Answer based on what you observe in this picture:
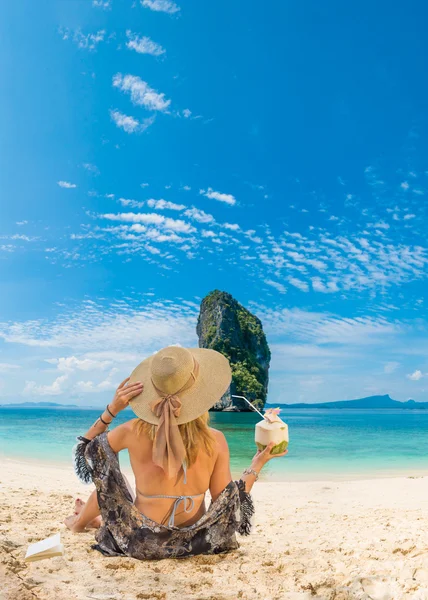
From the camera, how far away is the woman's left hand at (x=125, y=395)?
8.96ft

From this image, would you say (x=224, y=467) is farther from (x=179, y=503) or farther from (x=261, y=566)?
(x=261, y=566)

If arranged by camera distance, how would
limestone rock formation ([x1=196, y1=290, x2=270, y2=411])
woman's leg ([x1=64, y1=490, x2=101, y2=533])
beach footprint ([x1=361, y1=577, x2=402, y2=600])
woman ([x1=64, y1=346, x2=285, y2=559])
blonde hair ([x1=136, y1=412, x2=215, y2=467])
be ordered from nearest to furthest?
1. beach footprint ([x1=361, y1=577, x2=402, y2=600])
2. woman ([x1=64, y1=346, x2=285, y2=559])
3. blonde hair ([x1=136, y1=412, x2=215, y2=467])
4. woman's leg ([x1=64, y1=490, x2=101, y2=533])
5. limestone rock formation ([x1=196, y1=290, x2=270, y2=411])

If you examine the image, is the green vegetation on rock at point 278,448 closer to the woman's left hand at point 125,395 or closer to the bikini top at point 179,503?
the bikini top at point 179,503

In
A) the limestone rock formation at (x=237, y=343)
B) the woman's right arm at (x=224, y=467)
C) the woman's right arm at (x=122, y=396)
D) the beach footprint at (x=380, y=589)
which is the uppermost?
the limestone rock formation at (x=237, y=343)

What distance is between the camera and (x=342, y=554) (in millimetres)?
3291

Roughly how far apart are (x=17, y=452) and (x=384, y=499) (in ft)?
37.4

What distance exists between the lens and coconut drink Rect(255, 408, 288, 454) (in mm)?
2867

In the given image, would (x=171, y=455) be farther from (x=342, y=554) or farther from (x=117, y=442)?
(x=342, y=554)

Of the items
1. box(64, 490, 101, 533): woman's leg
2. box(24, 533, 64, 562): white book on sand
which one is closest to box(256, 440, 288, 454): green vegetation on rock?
box(64, 490, 101, 533): woman's leg

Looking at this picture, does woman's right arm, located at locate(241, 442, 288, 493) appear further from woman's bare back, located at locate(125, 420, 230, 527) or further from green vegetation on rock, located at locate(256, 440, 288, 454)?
woman's bare back, located at locate(125, 420, 230, 527)

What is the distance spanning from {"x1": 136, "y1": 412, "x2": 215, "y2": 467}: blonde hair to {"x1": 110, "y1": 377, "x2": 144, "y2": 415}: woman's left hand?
172 millimetres

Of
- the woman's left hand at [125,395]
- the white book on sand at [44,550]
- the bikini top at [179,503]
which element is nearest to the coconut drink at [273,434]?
the bikini top at [179,503]

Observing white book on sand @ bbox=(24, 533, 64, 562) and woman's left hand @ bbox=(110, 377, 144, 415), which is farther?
white book on sand @ bbox=(24, 533, 64, 562)

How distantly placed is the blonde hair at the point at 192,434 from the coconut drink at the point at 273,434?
0.91 ft
